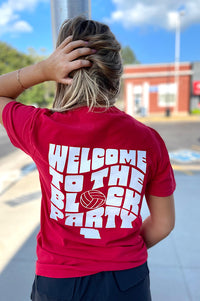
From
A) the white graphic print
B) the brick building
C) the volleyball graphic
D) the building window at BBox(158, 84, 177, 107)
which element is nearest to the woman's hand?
the white graphic print

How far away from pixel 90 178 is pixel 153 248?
2.00m

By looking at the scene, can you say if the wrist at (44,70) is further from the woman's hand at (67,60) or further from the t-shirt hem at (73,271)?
the t-shirt hem at (73,271)

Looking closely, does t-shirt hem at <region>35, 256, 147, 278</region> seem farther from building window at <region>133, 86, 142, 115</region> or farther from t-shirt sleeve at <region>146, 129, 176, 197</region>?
building window at <region>133, 86, 142, 115</region>

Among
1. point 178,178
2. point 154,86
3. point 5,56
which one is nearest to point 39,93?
point 5,56

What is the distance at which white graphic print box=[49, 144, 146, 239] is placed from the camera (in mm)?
839

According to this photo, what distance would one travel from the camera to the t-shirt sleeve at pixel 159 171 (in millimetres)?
874

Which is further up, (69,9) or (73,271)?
(69,9)

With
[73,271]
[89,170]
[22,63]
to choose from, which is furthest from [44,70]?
[22,63]

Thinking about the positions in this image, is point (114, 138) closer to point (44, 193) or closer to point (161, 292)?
point (44, 193)

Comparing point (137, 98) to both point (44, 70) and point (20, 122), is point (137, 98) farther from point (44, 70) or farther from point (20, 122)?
point (20, 122)

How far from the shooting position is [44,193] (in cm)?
99

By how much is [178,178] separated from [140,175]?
4118 mm

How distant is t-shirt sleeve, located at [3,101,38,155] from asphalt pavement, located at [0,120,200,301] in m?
1.59

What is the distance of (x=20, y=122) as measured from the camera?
895 millimetres
